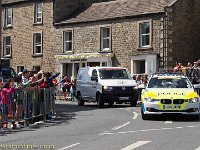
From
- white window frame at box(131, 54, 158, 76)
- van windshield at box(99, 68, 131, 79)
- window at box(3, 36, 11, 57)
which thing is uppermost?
window at box(3, 36, 11, 57)

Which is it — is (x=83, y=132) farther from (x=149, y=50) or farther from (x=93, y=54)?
(x=93, y=54)

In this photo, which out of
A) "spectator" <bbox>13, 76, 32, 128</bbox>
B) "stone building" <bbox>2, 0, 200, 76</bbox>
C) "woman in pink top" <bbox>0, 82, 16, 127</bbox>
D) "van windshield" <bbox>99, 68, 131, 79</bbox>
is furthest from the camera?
"stone building" <bbox>2, 0, 200, 76</bbox>

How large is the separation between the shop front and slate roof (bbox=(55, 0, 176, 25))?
305 cm

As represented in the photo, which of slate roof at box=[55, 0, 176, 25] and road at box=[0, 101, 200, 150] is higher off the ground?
slate roof at box=[55, 0, 176, 25]

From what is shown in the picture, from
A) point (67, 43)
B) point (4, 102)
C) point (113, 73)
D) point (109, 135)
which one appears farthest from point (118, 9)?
point (109, 135)

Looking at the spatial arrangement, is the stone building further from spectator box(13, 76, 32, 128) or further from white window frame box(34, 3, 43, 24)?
spectator box(13, 76, 32, 128)

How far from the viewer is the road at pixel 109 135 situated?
11.0m

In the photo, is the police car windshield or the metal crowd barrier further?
the police car windshield

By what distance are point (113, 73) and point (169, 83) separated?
7749 mm

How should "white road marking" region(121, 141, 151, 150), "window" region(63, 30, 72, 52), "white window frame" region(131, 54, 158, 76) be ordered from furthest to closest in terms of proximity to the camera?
1. "window" region(63, 30, 72, 52)
2. "white window frame" region(131, 54, 158, 76)
3. "white road marking" region(121, 141, 151, 150)

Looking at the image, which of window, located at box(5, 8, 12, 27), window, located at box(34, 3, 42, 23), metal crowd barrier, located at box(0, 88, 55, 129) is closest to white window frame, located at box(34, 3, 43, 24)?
window, located at box(34, 3, 42, 23)

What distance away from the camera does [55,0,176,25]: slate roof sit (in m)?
37.2

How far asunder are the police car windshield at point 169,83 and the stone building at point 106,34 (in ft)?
58.7

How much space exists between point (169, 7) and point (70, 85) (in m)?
9.44
